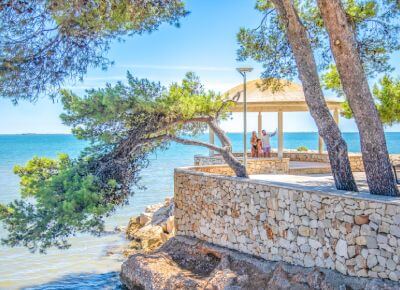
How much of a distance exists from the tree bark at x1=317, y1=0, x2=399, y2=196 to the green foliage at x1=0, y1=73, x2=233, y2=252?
3112 millimetres

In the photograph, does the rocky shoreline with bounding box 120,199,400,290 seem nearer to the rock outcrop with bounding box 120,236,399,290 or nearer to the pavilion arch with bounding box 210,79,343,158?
the rock outcrop with bounding box 120,236,399,290

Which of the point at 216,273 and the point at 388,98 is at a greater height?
the point at 388,98

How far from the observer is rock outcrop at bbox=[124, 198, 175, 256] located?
48.2 feet

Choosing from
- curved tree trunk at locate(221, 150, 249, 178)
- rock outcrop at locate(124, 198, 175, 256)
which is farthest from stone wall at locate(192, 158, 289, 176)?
curved tree trunk at locate(221, 150, 249, 178)

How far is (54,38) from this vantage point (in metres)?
9.85

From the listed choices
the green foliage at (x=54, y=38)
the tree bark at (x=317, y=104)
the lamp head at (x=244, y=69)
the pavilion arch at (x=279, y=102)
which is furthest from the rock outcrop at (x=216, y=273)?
the pavilion arch at (x=279, y=102)

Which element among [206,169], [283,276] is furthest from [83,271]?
[283,276]

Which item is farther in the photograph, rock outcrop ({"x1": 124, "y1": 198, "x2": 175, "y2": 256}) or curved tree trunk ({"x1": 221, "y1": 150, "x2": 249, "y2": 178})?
rock outcrop ({"x1": 124, "y1": 198, "x2": 175, "y2": 256})

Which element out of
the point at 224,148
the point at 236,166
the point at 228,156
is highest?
the point at 224,148

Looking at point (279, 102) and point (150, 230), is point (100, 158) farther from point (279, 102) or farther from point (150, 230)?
point (279, 102)

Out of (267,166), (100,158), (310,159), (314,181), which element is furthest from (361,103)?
(310,159)

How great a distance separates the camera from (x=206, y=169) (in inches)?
516

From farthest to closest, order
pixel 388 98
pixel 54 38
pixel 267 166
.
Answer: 1. pixel 267 166
2. pixel 388 98
3. pixel 54 38

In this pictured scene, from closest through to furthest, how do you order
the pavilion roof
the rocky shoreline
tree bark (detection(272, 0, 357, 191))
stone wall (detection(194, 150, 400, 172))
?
1. the rocky shoreline
2. tree bark (detection(272, 0, 357, 191))
3. stone wall (detection(194, 150, 400, 172))
4. the pavilion roof
